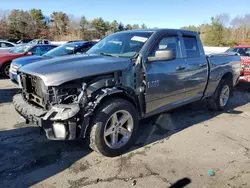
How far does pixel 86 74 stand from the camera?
10.0ft

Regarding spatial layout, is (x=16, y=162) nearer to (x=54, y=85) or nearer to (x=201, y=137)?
(x=54, y=85)

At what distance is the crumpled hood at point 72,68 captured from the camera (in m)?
2.92

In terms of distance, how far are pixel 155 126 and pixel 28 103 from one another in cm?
251

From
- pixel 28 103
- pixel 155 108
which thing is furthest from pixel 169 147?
pixel 28 103

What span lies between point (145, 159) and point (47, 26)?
5680 centimetres

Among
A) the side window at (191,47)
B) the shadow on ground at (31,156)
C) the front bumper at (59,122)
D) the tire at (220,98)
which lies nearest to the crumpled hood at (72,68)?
the front bumper at (59,122)

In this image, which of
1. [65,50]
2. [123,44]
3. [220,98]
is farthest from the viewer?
[65,50]

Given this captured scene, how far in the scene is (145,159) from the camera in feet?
11.4

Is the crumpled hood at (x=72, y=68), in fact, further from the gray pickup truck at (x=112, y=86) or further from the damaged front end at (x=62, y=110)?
the damaged front end at (x=62, y=110)

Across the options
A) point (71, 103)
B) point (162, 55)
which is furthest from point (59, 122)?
point (162, 55)

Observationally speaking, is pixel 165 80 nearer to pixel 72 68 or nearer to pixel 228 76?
pixel 72 68

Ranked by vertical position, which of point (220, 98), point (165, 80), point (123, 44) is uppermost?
point (123, 44)

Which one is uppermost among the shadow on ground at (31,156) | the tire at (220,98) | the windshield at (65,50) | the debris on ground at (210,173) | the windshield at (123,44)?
the windshield at (123,44)

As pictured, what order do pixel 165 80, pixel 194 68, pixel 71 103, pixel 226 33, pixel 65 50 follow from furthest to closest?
pixel 226 33 → pixel 65 50 → pixel 194 68 → pixel 165 80 → pixel 71 103
